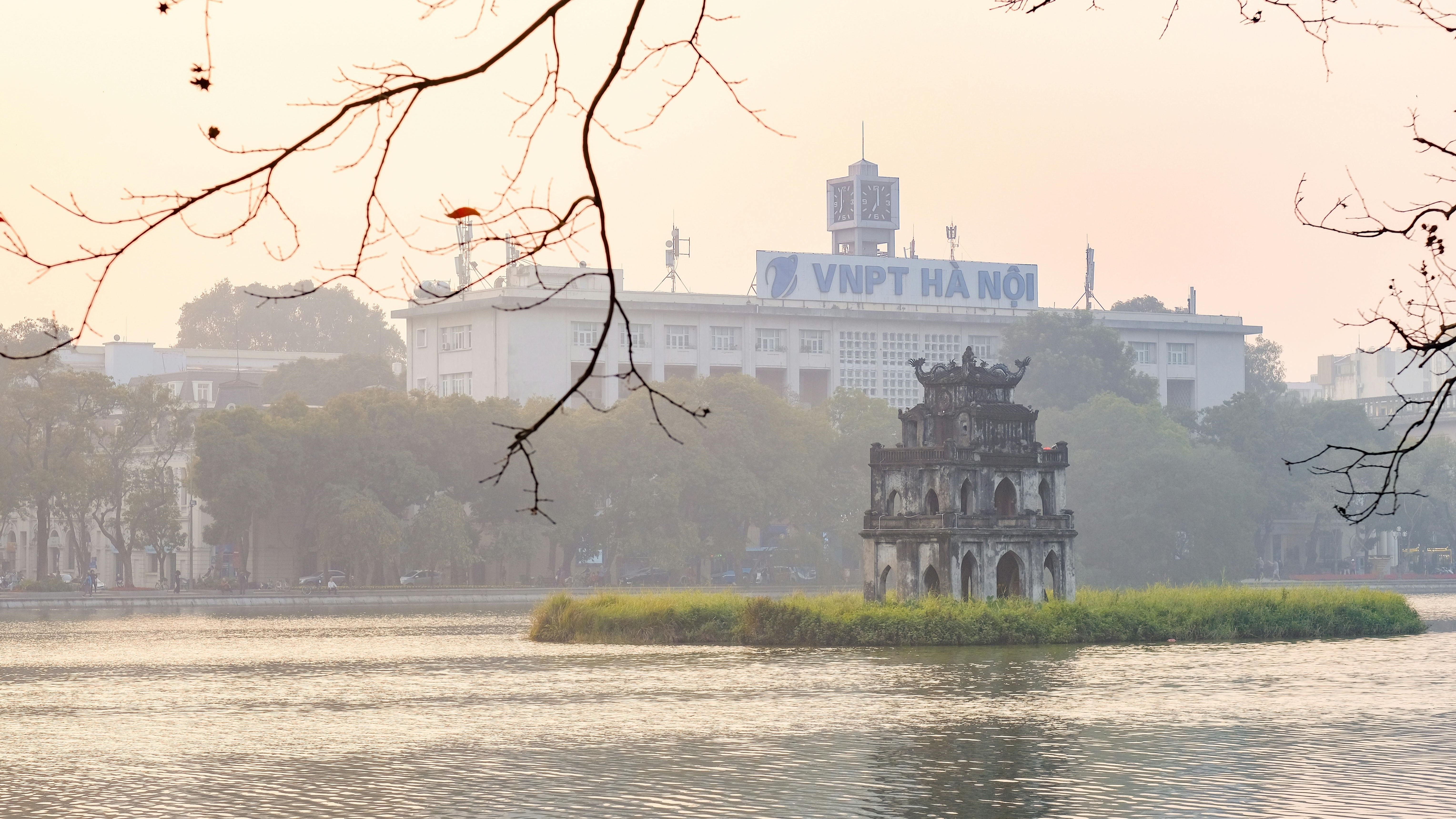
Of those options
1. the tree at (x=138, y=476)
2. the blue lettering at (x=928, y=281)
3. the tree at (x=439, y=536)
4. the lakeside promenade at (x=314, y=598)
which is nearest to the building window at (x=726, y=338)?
the blue lettering at (x=928, y=281)

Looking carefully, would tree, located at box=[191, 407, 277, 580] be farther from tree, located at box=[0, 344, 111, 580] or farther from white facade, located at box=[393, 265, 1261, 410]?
white facade, located at box=[393, 265, 1261, 410]

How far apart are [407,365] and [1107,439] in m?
63.4

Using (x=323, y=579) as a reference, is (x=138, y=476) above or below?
above

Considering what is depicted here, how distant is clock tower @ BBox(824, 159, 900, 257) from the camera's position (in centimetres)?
16738

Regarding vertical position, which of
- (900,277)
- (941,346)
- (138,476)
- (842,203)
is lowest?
(138,476)

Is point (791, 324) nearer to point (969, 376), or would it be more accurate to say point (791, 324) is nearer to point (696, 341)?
point (696, 341)

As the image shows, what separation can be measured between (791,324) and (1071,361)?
23355 millimetres

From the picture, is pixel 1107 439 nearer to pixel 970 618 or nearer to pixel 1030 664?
pixel 970 618

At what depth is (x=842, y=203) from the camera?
169m

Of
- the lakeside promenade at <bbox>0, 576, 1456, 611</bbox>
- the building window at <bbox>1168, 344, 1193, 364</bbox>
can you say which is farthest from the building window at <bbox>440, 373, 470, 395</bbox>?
the building window at <bbox>1168, 344, 1193, 364</bbox>

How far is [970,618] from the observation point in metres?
61.2

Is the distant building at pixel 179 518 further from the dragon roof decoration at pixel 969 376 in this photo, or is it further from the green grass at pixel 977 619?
the dragon roof decoration at pixel 969 376

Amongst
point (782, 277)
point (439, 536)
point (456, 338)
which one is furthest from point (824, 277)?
point (439, 536)

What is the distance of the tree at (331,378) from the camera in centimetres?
17450
